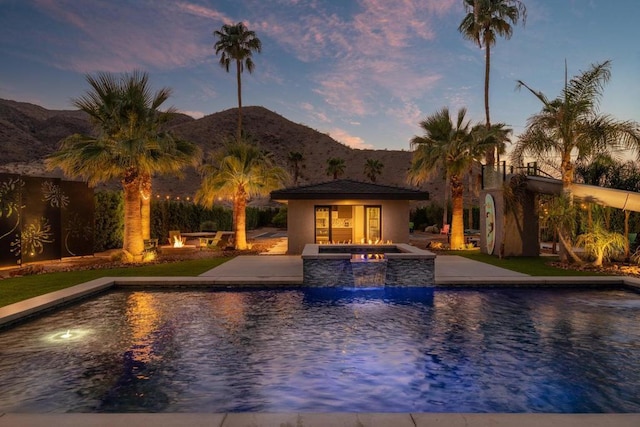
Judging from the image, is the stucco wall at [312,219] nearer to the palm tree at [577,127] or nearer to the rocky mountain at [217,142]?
the palm tree at [577,127]

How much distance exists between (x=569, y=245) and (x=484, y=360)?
479 inches

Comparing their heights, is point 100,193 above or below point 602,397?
above

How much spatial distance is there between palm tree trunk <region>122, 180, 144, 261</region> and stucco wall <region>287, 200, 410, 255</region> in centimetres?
694

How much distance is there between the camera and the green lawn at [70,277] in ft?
35.5

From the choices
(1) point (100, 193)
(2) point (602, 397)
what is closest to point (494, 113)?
(1) point (100, 193)

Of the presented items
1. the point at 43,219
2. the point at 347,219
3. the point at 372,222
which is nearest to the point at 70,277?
the point at 43,219

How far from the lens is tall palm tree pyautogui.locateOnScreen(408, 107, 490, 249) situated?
2178 cm

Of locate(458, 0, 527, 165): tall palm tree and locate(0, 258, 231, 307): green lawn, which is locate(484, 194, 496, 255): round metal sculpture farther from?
locate(0, 258, 231, 307): green lawn

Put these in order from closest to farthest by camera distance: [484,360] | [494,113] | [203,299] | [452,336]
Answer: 1. [484,360]
2. [452,336]
3. [203,299]
4. [494,113]

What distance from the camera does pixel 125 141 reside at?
1586 cm

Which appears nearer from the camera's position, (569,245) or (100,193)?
(569,245)

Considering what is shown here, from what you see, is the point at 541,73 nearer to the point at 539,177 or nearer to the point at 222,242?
the point at 539,177

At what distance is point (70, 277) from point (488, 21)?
97.2ft

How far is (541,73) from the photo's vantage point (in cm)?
2484
